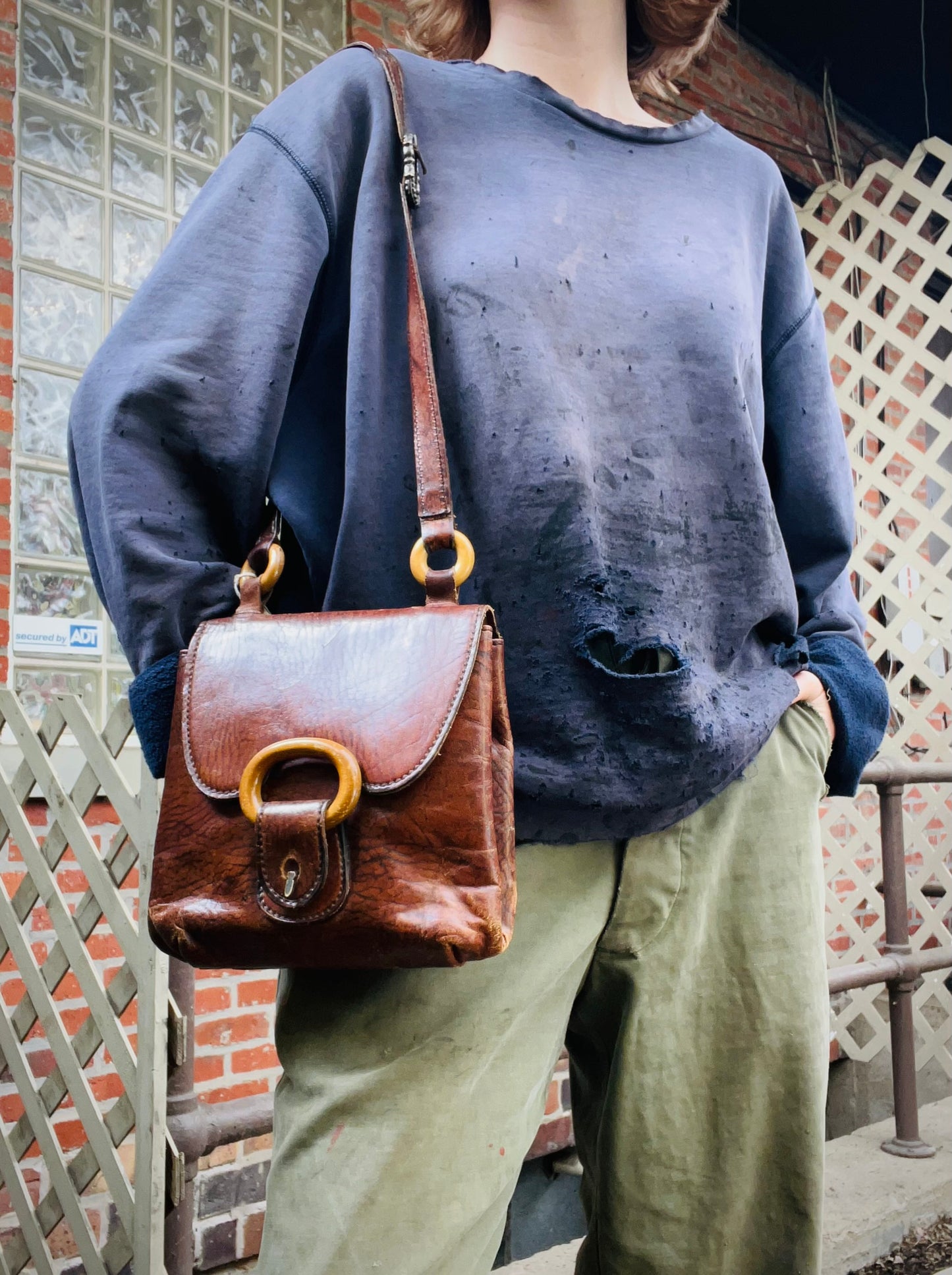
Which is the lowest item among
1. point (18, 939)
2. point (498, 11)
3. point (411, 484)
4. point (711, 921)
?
point (18, 939)

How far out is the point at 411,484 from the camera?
0.93m

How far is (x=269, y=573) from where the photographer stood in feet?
2.82

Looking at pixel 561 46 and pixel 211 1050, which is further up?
pixel 561 46

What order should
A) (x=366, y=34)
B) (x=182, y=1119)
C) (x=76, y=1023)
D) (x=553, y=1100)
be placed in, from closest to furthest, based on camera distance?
(x=182, y=1119)
(x=76, y=1023)
(x=553, y=1100)
(x=366, y=34)

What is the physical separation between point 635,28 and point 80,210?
197cm

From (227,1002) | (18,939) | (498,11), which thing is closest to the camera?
(498,11)

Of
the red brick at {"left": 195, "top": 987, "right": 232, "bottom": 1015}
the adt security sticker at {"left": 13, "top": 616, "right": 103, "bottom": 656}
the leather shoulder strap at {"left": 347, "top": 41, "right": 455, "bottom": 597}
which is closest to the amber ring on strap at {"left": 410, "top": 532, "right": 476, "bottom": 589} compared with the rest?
the leather shoulder strap at {"left": 347, "top": 41, "right": 455, "bottom": 597}

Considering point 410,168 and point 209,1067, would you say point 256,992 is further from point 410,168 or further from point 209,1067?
point 410,168

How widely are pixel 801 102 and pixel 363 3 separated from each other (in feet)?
8.01

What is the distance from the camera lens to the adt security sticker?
259cm

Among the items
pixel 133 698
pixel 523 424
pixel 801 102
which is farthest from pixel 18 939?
pixel 801 102

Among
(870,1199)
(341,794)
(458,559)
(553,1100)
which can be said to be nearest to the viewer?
(341,794)

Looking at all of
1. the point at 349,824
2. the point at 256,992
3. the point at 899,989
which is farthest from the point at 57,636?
the point at 899,989

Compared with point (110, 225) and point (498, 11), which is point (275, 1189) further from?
point (110, 225)
